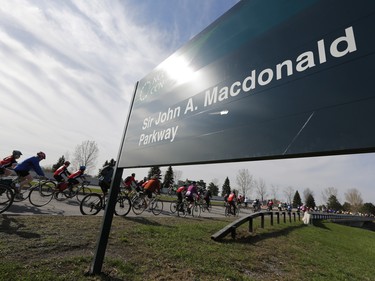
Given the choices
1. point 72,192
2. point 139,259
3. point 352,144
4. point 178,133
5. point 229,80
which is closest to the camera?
point 352,144

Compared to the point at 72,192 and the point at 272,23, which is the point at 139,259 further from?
the point at 72,192

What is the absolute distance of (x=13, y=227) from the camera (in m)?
4.95

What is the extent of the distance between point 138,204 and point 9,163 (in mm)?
5136

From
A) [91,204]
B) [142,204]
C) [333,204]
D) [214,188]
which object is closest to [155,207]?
[142,204]

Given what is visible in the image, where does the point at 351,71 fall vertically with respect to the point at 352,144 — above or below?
above

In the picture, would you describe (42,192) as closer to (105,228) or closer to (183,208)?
(183,208)

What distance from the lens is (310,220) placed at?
21.7 metres

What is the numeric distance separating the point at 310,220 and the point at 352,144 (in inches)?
948

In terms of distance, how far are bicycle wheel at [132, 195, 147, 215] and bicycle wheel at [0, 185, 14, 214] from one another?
4657 millimetres

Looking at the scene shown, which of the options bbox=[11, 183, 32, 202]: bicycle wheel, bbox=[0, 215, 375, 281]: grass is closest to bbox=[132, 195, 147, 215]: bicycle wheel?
bbox=[0, 215, 375, 281]: grass

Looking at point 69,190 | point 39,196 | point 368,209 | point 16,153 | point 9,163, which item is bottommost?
point 39,196

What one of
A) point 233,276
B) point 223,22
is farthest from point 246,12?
point 233,276

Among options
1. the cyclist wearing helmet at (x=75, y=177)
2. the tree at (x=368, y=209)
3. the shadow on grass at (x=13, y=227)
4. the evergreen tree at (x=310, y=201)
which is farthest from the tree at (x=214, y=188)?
the shadow on grass at (x=13, y=227)

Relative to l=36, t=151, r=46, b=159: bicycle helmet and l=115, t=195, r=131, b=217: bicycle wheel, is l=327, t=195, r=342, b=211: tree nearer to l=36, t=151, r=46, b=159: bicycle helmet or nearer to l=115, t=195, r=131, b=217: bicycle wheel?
l=115, t=195, r=131, b=217: bicycle wheel
